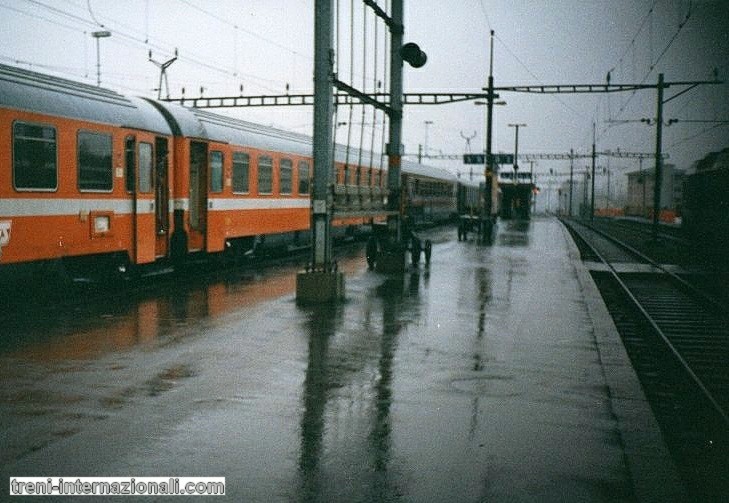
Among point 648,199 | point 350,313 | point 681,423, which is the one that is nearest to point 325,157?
point 350,313

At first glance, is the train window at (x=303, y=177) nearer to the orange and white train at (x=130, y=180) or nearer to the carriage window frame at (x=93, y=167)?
the orange and white train at (x=130, y=180)

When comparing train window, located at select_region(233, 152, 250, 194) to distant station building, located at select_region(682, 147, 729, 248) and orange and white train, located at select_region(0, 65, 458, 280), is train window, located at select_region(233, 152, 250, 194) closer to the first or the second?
orange and white train, located at select_region(0, 65, 458, 280)

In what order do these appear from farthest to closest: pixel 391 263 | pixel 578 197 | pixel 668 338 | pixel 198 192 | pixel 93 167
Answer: pixel 578 197, pixel 391 263, pixel 198 192, pixel 93 167, pixel 668 338

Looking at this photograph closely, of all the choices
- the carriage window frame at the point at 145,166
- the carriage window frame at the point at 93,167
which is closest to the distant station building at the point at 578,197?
the carriage window frame at the point at 145,166

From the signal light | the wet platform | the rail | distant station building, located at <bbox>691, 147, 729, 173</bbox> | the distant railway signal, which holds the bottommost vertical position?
the rail

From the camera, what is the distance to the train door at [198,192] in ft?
55.6

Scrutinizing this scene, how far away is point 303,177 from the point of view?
23.3 metres

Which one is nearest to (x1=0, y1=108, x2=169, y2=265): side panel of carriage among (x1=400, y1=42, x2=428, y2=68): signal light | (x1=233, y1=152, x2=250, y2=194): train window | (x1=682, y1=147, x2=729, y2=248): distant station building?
(x1=233, y1=152, x2=250, y2=194): train window

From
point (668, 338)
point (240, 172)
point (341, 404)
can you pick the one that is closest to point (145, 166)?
point (240, 172)

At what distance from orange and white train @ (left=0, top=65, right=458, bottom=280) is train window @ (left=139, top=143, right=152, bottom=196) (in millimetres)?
21

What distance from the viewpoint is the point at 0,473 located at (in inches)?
185

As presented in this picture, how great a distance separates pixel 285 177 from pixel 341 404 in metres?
15.9

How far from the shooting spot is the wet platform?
15.6ft

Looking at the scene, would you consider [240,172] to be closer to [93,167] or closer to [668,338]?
[93,167]
